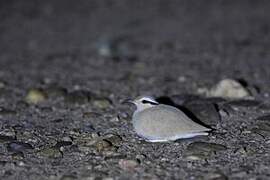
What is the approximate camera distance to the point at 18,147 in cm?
624

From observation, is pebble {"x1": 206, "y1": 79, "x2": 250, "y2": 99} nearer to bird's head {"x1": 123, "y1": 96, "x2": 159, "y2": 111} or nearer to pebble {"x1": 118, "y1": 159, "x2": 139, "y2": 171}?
bird's head {"x1": 123, "y1": 96, "x2": 159, "y2": 111}

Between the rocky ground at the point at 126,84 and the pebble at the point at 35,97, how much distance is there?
2 cm

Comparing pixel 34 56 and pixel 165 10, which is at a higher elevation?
pixel 165 10

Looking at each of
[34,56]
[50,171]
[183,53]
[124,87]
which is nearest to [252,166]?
[50,171]

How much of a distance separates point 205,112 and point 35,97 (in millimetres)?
2466

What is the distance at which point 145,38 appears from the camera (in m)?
14.1

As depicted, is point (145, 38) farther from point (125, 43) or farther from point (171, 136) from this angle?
point (171, 136)

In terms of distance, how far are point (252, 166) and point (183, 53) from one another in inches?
268

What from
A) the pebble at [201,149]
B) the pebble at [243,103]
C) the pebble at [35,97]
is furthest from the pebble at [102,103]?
the pebble at [201,149]

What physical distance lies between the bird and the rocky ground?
10 centimetres

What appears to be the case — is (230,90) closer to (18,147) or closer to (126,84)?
(126,84)

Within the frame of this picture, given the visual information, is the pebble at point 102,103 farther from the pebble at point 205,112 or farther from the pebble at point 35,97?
the pebble at point 205,112

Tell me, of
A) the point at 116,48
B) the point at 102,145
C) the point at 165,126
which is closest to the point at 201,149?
the point at 165,126

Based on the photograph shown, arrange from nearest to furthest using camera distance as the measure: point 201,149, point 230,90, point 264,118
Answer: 1. point 201,149
2. point 264,118
3. point 230,90
